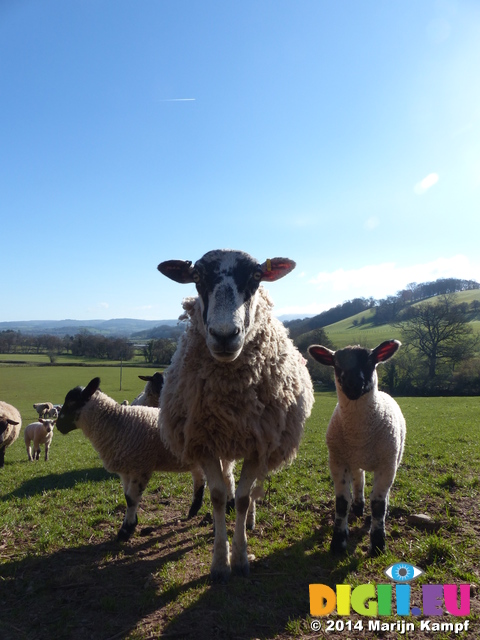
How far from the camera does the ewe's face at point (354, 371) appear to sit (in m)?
4.05

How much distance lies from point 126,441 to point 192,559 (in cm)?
180

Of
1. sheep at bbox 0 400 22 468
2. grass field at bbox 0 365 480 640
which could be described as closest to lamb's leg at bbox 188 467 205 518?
grass field at bbox 0 365 480 640

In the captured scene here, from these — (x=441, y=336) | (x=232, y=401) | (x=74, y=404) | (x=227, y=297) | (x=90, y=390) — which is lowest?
(x=441, y=336)

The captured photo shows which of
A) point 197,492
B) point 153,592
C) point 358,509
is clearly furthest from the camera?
point 197,492

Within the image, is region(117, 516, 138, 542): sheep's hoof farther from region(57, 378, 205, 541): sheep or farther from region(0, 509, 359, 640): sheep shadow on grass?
region(0, 509, 359, 640): sheep shadow on grass

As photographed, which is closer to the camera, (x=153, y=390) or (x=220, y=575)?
(x=220, y=575)

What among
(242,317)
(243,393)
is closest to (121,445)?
(243,393)

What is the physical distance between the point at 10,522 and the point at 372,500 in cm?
493

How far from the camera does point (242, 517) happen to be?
150 inches

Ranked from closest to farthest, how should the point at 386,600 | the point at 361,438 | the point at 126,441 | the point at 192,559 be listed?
the point at 386,600
the point at 192,559
the point at 361,438
the point at 126,441

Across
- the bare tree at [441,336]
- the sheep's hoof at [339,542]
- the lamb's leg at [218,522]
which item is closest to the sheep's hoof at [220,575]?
the lamb's leg at [218,522]

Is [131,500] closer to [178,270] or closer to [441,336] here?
[178,270]

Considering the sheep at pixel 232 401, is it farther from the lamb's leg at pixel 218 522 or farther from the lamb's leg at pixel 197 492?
the lamb's leg at pixel 197 492

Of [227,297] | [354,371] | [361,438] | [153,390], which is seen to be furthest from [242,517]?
[153,390]
